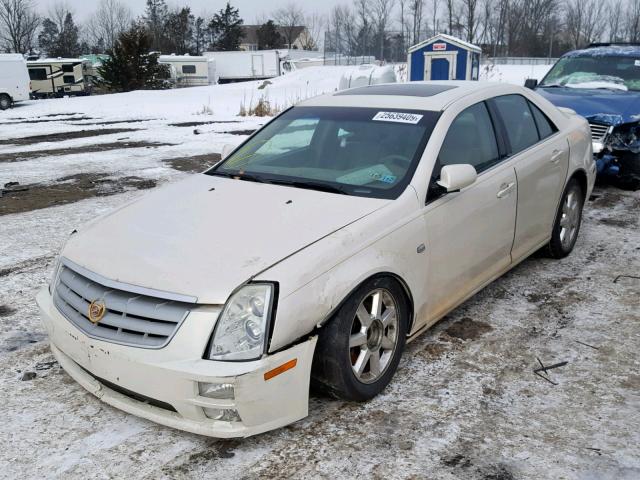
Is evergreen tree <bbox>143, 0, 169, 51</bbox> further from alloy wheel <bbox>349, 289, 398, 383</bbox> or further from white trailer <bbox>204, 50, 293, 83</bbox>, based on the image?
alloy wheel <bbox>349, 289, 398, 383</bbox>

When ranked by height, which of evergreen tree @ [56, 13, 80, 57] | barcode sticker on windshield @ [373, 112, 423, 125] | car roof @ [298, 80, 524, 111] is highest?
evergreen tree @ [56, 13, 80, 57]

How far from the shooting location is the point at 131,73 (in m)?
36.1

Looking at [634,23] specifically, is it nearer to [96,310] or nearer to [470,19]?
[470,19]

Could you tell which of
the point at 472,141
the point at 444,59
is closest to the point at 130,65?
the point at 444,59

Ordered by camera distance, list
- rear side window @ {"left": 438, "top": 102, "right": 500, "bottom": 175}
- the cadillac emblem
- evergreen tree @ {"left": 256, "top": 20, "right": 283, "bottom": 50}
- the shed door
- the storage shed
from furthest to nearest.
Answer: evergreen tree @ {"left": 256, "top": 20, "right": 283, "bottom": 50} < the shed door < the storage shed < rear side window @ {"left": 438, "top": 102, "right": 500, "bottom": 175} < the cadillac emblem

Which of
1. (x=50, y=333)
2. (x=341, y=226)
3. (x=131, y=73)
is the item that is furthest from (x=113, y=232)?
(x=131, y=73)

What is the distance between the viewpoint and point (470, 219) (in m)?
3.76

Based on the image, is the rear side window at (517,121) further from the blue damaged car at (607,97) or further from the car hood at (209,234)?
the blue damaged car at (607,97)

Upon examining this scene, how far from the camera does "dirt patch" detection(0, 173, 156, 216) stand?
296 inches

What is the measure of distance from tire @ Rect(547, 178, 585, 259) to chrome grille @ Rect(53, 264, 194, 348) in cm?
353

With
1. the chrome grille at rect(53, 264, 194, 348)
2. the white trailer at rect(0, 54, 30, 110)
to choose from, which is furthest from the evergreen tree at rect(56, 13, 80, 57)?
the chrome grille at rect(53, 264, 194, 348)

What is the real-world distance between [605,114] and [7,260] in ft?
22.1

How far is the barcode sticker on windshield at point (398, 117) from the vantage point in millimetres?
3891

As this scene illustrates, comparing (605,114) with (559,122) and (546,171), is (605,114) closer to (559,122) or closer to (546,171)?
(559,122)
